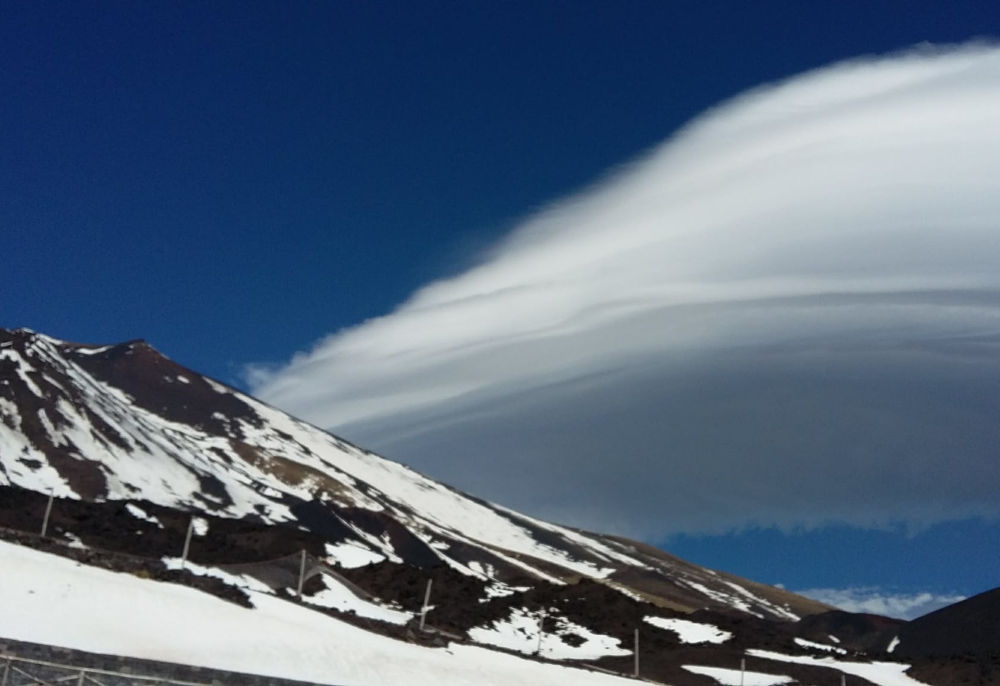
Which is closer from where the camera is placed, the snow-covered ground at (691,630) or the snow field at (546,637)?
the snow field at (546,637)

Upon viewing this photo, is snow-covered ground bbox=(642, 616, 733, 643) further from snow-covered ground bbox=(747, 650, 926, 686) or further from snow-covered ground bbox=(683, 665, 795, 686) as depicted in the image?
snow-covered ground bbox=(683, 665, 795, 686)

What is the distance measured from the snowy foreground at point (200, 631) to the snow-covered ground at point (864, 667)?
26382mm

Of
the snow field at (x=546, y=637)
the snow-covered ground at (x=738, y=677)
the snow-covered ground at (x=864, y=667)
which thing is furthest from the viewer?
the snow field at (x=546, y=637)

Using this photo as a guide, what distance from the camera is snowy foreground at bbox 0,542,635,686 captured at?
→ 110 ft

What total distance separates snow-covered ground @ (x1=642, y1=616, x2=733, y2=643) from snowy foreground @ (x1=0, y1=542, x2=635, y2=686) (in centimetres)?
3373

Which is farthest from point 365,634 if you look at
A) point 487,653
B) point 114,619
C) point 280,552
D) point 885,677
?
point 280,552

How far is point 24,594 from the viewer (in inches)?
1390

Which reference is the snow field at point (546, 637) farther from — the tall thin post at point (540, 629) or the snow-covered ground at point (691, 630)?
the snow-covered ground at point (691, 630)

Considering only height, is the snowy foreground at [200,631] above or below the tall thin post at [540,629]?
below

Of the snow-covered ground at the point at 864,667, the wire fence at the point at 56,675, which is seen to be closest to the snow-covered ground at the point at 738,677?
the snow-covered ground at the point at 864,667

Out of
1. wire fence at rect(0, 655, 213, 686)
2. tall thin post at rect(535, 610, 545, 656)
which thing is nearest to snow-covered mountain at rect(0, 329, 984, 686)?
tall thin post at rect(535, 610, 545, 656)

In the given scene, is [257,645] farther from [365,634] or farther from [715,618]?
[715,618]

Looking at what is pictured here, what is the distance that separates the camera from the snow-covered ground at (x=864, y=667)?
6731 centimetres

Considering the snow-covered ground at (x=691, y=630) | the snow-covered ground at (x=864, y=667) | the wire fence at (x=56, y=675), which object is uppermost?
the snow-covered ground at (x=691, y=630)
